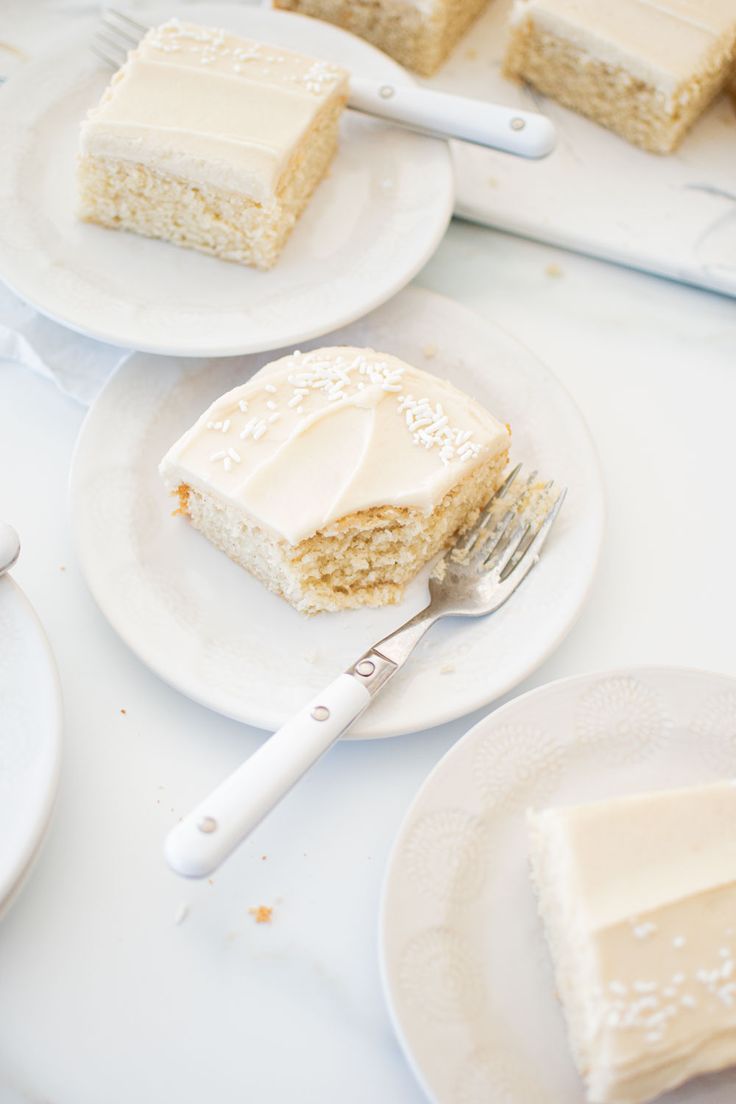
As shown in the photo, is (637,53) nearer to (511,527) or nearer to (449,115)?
(449,115)

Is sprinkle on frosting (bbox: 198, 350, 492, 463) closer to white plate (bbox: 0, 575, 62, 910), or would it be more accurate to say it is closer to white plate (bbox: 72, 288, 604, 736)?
white plate (bbox: 72, 288, 604, 736)

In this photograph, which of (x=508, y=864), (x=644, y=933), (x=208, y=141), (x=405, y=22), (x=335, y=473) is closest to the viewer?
(x=644, y=933)

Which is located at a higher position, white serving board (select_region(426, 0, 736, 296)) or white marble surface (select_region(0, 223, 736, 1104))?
white serving board (select_region(426, 0, 736, 296))

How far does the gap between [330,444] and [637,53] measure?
128 centimetres

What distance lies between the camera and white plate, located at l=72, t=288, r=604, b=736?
1.69m

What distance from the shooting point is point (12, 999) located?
4.90 ft

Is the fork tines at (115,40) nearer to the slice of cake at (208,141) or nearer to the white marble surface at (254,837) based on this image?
the slice of cake at (208,141)

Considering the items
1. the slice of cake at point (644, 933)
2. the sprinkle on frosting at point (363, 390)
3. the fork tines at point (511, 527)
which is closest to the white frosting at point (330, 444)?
the sprinkle on frosting at point (363, 390)

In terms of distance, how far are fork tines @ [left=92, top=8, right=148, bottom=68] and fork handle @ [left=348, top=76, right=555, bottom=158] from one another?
53 cm

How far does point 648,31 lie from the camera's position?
238 cm

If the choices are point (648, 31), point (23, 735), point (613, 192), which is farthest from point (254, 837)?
point (648, 31)

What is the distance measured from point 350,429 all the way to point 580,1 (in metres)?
1.34

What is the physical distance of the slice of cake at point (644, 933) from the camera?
1297 millimetres

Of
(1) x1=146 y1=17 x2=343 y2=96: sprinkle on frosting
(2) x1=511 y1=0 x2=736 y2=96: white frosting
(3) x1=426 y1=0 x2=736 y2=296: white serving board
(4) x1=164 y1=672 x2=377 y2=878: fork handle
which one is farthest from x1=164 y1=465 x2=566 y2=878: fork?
(2) x1=511 y1=0 x2=736 y2=96: white frosting
